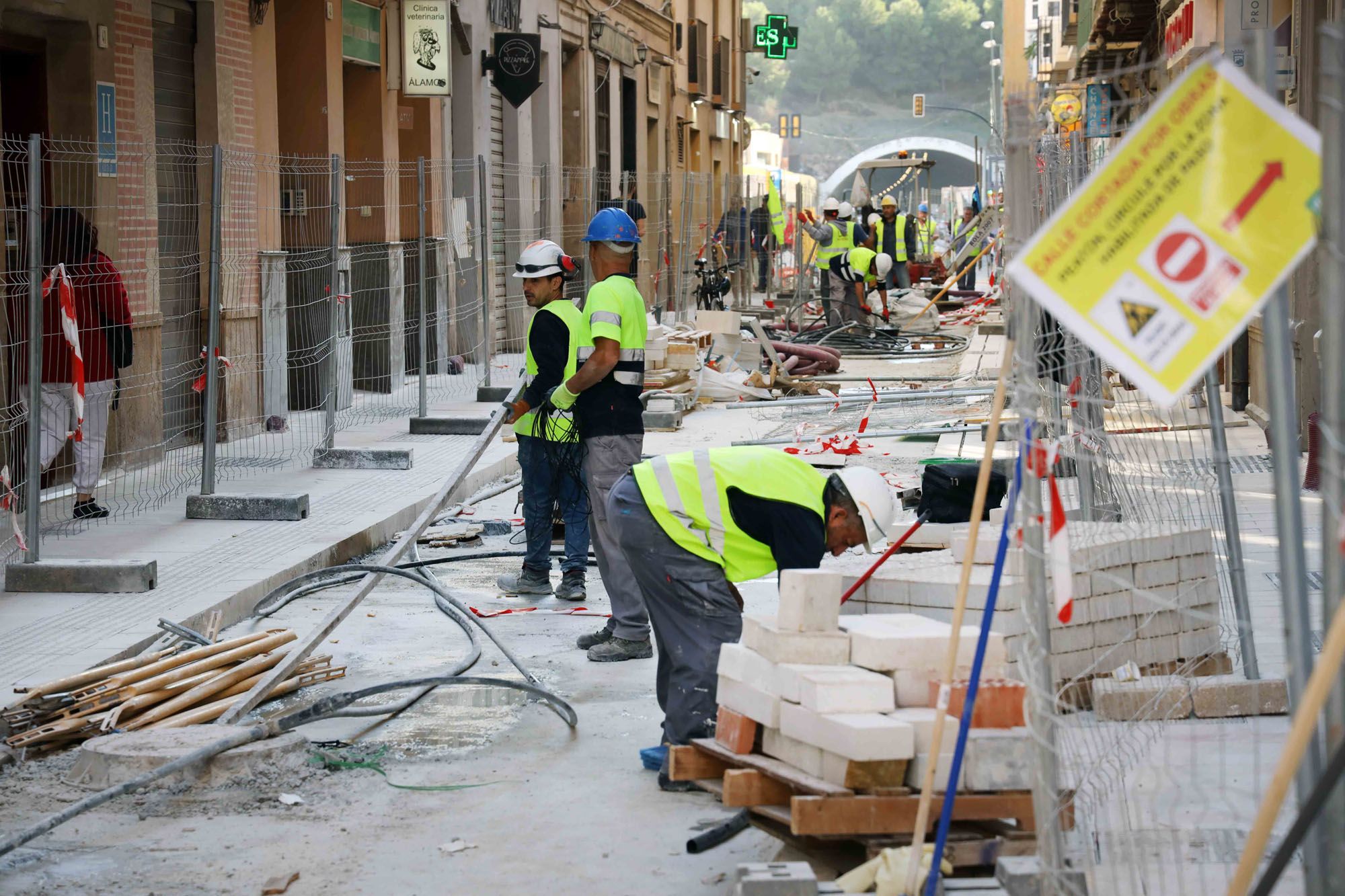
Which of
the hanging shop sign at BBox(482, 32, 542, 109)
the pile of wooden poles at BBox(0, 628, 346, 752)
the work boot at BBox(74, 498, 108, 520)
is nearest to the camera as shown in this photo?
the pile of wooden poles at BBox(0, 628, 346, 752)

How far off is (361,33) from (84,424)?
8.82m

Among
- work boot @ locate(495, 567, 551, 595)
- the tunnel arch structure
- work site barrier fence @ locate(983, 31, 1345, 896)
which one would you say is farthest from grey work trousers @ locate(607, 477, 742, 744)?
the tunnel arch structure

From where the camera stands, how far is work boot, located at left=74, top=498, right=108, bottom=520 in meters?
10.6

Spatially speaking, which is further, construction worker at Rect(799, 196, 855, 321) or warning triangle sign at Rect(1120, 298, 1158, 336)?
construction worker at Rect(799, 196, 855, 321)

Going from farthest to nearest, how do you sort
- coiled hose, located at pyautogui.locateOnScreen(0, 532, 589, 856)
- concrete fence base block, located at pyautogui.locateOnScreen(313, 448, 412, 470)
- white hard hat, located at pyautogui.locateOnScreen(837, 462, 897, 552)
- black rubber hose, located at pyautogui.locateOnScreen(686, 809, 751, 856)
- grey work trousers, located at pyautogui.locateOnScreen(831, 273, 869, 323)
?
grey work trousers, located at pyautogui.locateOnScreen(831, 273, 869, 323) < concrete fence base block, located at pyautogui.locateOnScreen(313, 448, 412, 470) < white hard hat, located at pyautogui.locateOnScreen(837, 462, 897, 552) < coiled hose, located at pyautogui.locateOnScreen(0, 532, 589, 856) < black rubber hose, located at pyautogui.locateOnScreen(686, 809, 751, 856)

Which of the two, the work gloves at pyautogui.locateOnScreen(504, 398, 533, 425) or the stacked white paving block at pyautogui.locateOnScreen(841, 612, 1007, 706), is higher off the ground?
the work gloves at pyautogui.locateOnScreen(504, 398, 533, 425)

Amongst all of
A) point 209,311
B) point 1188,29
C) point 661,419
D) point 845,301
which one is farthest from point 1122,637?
point 845,301

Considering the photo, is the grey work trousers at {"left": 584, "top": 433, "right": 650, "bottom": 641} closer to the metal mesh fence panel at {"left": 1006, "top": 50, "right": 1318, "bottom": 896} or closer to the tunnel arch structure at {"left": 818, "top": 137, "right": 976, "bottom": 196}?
the metal mesh fence panel at {"left": 1006, "top": 50, "right": 1318, "bottom": 896}

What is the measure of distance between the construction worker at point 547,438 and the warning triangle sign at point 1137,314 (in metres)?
5.57

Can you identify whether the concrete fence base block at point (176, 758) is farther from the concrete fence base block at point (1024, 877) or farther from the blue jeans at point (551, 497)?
the blue jeans at point (551, 497)

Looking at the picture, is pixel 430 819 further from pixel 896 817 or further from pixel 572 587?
pixel 572 587

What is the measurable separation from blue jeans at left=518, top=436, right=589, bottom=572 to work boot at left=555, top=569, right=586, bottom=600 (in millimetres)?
31

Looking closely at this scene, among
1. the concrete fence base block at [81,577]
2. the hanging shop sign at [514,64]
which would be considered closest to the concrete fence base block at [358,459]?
the concrete fence base block at [81,577]

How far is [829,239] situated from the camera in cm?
2689
